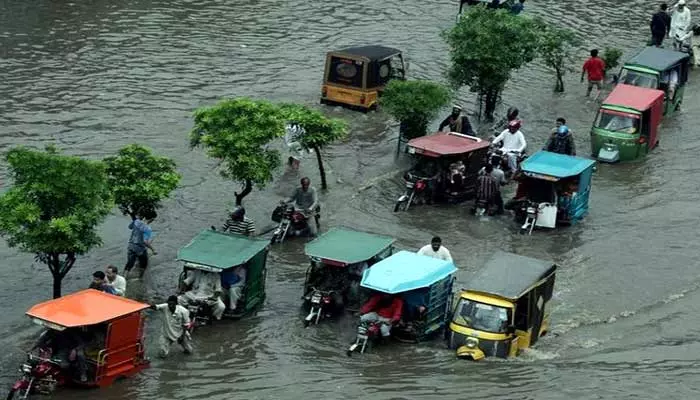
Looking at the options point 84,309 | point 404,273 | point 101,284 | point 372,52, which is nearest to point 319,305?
point 404,273

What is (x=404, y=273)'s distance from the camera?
22.0 m

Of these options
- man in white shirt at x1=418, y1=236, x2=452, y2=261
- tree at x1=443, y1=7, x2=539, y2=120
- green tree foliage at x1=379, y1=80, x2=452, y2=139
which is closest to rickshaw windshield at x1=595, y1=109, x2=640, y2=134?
tree at x1=443, y1=7, x2=539, y2=120

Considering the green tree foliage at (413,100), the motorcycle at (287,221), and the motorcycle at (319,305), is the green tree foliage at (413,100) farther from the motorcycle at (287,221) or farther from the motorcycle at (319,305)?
the motorcycle at (319,305)

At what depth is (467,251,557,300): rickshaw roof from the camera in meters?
21.4

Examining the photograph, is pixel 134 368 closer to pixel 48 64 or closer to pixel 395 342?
pixel 395 342

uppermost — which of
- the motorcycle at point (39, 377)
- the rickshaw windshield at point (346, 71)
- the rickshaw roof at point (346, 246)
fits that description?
the rickshaw windshield at point (346, 71)

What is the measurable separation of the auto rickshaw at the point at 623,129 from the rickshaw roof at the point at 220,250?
11969 mm

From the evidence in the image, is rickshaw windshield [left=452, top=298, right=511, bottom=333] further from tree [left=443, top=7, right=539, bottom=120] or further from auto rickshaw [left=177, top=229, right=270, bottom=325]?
tree [left=443, top=7, right=539, bottom=120]

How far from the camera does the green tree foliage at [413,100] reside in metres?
31.0

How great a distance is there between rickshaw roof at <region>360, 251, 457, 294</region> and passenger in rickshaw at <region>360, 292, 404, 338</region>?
1.22 feet

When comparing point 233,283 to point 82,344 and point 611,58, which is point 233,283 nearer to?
point 82,344

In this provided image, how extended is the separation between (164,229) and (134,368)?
7.06m

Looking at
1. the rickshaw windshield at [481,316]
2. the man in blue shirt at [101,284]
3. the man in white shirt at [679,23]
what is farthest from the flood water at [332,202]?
the man in white shirt at [679,23]

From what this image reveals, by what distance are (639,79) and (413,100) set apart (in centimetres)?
791
